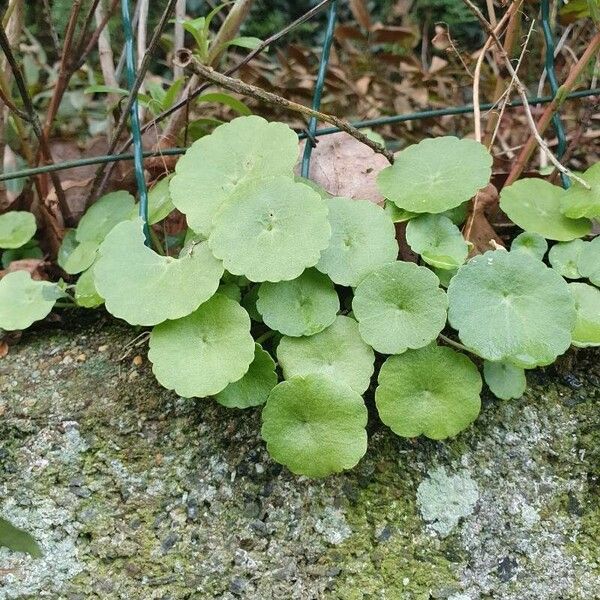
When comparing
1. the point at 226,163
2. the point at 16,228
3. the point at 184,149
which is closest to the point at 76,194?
the point at 16,228

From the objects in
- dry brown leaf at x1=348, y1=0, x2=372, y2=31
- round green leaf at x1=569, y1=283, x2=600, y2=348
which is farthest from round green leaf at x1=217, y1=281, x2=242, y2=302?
dry brown leaf at x1=348, y1=0, x2=372, y2=31

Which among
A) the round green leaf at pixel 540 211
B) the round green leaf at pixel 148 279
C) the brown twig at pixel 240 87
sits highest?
the brown twig at pixel 240 87

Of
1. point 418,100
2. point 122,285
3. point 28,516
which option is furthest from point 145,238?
point 418,100

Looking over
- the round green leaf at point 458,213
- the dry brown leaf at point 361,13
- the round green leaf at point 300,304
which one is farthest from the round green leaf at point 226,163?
the dry brown leaf at point 361,13

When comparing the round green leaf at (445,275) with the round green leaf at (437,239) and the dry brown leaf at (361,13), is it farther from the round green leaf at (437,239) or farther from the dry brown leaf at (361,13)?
the dry brown leaf at (361,13)

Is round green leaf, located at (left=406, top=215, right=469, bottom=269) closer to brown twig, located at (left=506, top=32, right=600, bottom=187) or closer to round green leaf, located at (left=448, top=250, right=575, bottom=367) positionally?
round green leaf, located at (left=448, top=250, right=575, bottom=367)

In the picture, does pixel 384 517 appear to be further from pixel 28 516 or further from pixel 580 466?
pixel 28 516
